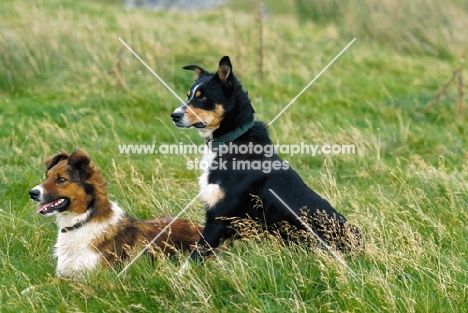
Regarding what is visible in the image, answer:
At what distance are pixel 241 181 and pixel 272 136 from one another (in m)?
3.89

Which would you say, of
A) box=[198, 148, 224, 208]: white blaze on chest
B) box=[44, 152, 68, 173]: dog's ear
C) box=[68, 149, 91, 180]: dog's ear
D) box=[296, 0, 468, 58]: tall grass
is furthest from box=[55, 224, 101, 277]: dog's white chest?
box=[296, 0, 468, 58]: tall grass

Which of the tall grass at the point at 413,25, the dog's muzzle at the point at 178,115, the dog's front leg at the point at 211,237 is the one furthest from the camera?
the tall grass at the point at 413,25

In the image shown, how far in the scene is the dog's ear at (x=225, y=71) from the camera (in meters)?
5.95

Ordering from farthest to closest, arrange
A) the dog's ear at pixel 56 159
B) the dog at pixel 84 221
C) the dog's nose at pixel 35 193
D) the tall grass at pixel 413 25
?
the tall grass at pixel 413 25 < the dog's ear at pixel 56 159 < the dog at pixel 84 221 < the dog's nose at pixel 35 193

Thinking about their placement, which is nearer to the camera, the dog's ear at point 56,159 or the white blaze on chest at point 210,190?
the white blaze on chest at point 210,190

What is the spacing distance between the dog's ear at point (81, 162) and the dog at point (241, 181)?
852mm

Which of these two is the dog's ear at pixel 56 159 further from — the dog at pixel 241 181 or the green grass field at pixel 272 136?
the dog at pixel 241 181

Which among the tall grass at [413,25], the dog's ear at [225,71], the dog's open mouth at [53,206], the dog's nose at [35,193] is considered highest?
the dog's ear at [225,71]

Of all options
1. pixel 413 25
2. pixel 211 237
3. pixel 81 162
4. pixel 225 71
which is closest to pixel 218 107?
pixel 225 71

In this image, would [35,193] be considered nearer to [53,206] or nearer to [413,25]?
[53,206]

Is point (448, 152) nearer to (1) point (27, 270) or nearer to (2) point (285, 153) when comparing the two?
(2) point (285, 153)

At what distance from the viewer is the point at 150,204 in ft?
22.7

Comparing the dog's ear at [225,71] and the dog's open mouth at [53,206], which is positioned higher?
the dog's ear at [225,71]

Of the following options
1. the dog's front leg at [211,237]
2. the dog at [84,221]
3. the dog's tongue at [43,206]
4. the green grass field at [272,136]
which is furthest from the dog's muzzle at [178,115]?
the dog's tongue at [43,206]
